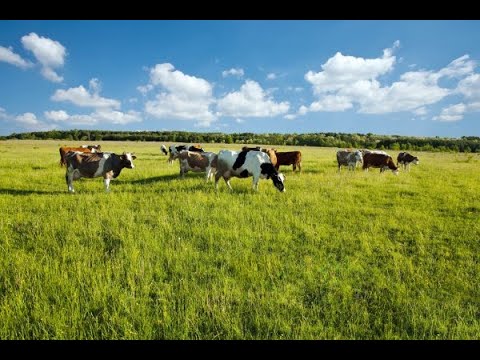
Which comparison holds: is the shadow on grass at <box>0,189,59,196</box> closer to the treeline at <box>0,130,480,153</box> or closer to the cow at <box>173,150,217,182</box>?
the cow at <box>173,150,217,182</box>

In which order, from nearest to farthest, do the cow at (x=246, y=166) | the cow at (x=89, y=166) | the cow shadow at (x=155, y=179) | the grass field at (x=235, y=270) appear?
the grass field at (x=235, y=270)
the cow at (x=89, y=166)
the cow at (x=246, y=166)
the cow shadow at (x=155, y=179)

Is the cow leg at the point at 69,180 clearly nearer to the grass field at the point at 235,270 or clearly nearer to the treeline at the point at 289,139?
the grass field at the point at 235,270

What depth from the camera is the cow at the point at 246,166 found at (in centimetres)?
1253

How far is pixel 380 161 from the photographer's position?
21.5 meters

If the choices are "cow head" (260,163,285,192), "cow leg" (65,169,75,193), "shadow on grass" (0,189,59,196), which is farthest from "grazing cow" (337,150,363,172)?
"shadow on grass" (0,189,59,196)

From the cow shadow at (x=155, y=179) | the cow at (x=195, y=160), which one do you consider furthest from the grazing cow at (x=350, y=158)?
the cow shadow at (x=155, y=179)

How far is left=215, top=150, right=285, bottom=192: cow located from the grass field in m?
2.71

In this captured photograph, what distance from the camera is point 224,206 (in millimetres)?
9539

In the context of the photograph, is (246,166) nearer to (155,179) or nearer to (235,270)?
(155,179)

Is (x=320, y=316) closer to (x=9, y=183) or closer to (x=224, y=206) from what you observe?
(x=224, y=206)

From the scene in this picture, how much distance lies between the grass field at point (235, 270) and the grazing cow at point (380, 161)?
12.0 meters

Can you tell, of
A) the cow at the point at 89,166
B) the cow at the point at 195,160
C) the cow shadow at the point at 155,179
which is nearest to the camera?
the cow at the point at 89,166
